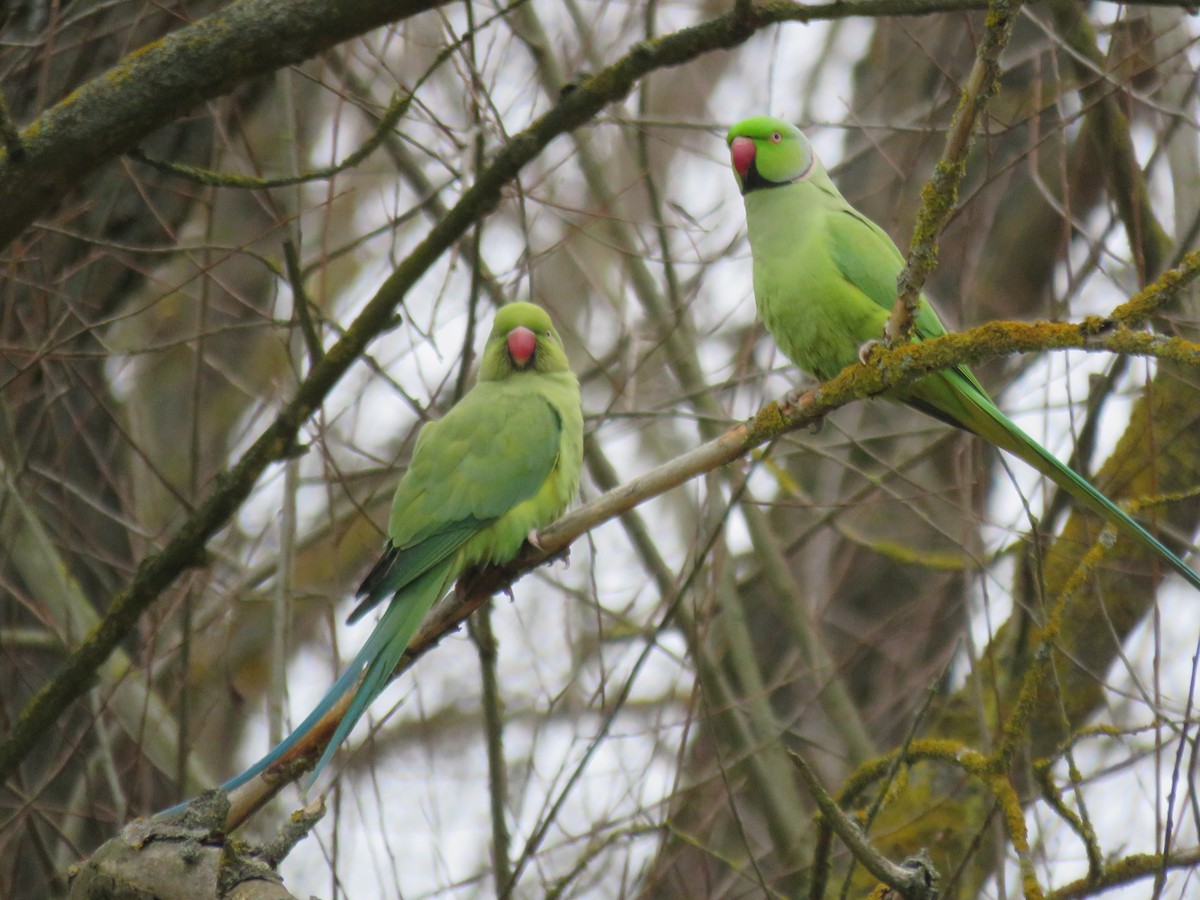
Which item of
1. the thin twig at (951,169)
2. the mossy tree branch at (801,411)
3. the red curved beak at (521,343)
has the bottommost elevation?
the mossy tree branch at (801,411)

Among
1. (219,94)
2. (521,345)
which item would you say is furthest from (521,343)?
(219,94)

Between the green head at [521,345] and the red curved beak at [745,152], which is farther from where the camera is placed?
the green head at [521,345]

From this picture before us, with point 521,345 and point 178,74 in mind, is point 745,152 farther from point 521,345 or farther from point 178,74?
point 178,74

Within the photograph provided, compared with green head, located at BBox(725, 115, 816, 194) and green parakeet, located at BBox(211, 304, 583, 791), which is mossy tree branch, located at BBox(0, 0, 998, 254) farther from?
green parakeet, located at BBox(211, 304, 583, 791)

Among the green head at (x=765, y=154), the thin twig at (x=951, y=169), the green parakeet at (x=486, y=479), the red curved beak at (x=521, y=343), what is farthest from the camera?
the red curved beak at (x=521, y=343)

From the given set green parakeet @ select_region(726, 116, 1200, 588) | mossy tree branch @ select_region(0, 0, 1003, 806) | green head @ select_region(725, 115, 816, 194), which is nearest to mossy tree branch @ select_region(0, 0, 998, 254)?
mossy tree branch @ select_region(0, 0, 1003, 806)

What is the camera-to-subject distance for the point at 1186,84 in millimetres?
4797

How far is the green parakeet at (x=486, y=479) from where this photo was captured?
12.5ft

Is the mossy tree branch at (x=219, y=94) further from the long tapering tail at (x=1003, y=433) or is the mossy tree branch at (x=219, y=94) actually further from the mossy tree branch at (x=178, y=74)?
the long tapering tail at (x=1003, y=433)

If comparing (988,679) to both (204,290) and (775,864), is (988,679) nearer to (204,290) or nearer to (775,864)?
(775,864)

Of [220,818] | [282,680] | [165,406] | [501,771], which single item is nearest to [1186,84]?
[501,771]

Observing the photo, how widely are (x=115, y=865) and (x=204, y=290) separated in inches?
85.4

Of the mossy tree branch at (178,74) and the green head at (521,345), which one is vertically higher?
the green head at (521,345)

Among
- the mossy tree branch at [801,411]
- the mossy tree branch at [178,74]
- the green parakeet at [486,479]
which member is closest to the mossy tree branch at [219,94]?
the mossy tree branch at [178,74]
